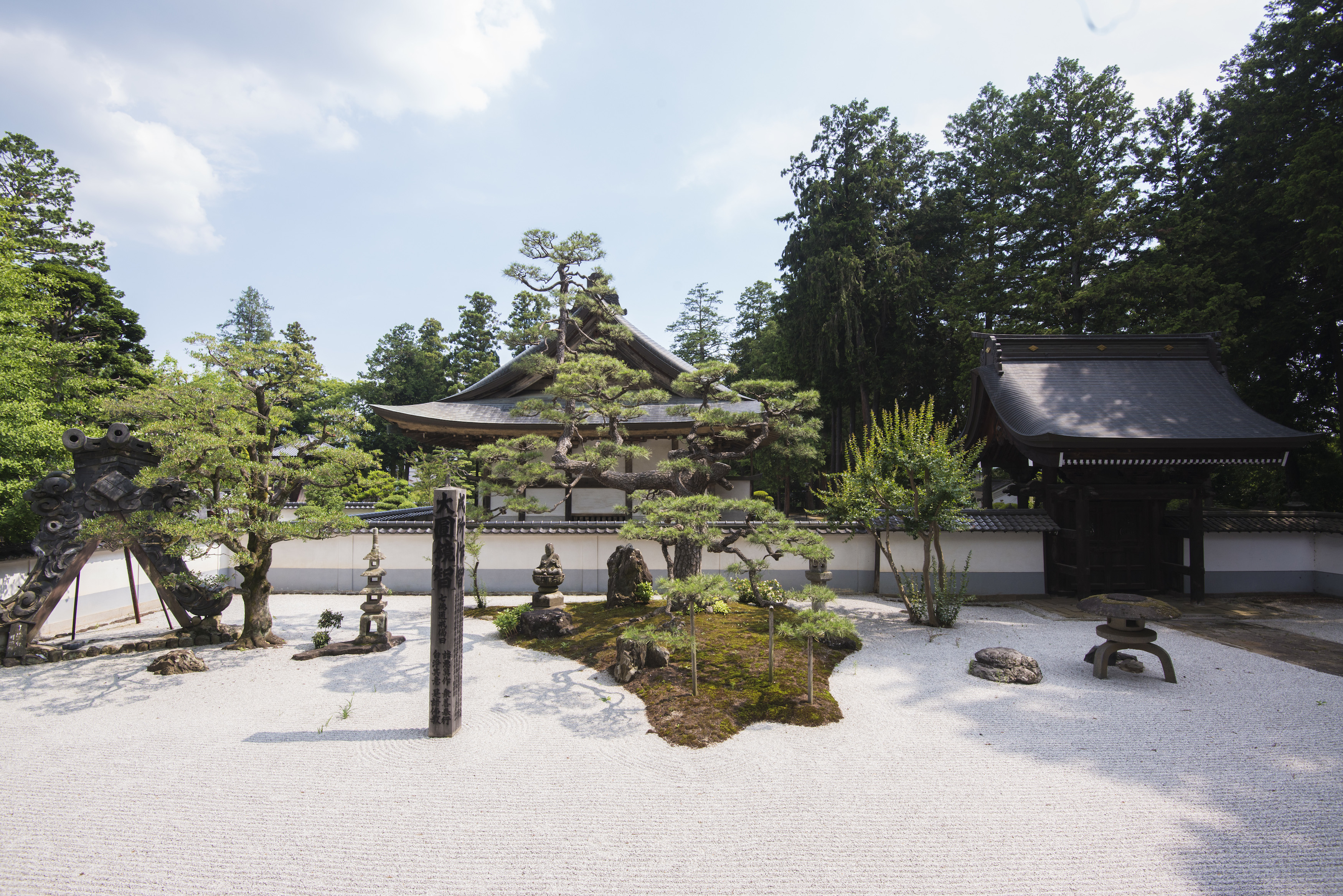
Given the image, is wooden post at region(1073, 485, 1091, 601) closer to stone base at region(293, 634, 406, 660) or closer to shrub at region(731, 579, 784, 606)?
shrub at region(731, 579, 784, 606)

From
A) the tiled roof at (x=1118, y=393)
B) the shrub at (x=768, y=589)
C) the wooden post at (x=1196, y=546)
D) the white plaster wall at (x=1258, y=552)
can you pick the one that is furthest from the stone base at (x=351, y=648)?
the white plaster wall at (x=1258, y=552)

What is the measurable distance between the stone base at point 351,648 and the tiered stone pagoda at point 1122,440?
11.3 m

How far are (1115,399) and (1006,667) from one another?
8.02 metres

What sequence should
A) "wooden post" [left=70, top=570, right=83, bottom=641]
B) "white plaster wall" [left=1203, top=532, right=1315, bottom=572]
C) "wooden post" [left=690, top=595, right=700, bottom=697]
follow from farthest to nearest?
"white plaster wall" [left=1203, top=532, right=1315, bottom=572] < "wooden post" [left=70, top=570, right=83, bottom=641] < "wooden post" [left=690, top=595, right=700, bottom=697]

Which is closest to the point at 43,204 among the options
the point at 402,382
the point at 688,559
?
the point at 402,382

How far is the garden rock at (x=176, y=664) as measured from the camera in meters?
7.16

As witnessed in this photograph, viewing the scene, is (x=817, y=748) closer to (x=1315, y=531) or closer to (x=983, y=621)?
(x=983, y=621)

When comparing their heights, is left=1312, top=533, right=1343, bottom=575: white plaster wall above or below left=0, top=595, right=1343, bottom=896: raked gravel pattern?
Result: above

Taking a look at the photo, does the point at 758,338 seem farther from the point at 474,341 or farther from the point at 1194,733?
the point at 1194,733

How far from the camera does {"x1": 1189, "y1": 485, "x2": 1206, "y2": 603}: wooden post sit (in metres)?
10.9

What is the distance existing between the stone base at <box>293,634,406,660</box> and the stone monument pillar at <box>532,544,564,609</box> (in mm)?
2192

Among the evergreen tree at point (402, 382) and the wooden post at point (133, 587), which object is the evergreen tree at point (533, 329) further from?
the evergreen tree at point (402, 382)

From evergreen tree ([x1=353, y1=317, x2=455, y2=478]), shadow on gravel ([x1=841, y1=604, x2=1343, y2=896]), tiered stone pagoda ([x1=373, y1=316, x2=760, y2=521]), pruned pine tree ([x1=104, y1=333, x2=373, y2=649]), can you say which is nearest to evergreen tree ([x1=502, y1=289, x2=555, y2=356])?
tiered stone pagoda ([x1=373, y1=316, x2=760, y2=521])

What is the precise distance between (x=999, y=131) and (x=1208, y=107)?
8.39m
